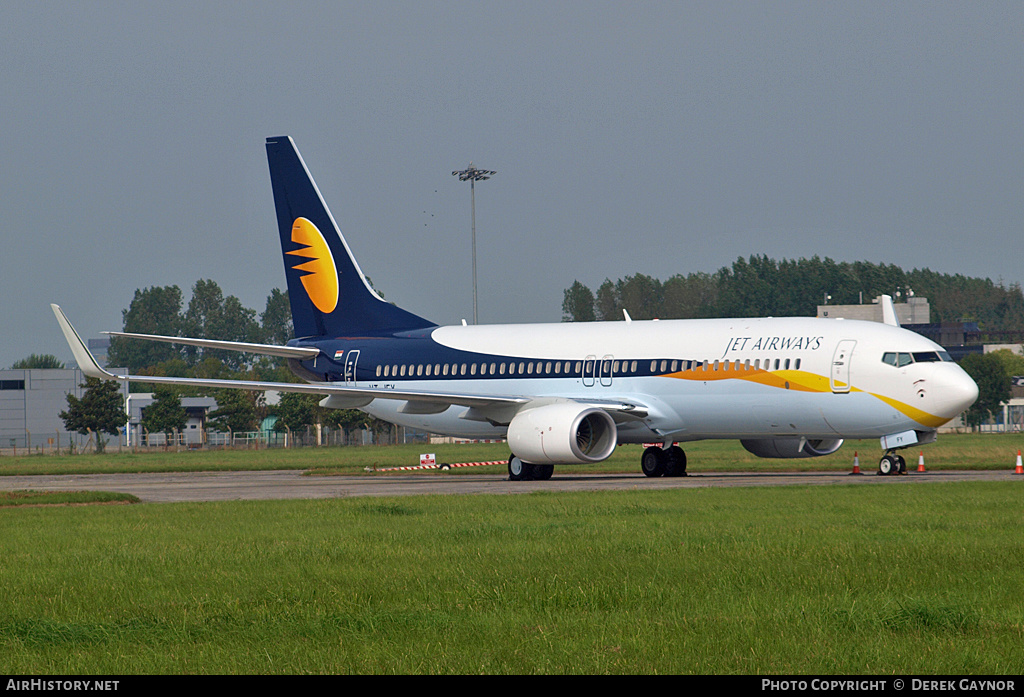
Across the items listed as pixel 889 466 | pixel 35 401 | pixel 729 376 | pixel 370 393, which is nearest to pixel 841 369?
pixel 889 466

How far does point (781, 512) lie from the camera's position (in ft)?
54.6

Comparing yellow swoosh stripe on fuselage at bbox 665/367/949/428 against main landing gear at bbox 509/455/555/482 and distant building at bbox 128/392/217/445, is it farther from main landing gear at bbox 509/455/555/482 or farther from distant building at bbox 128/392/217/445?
distant building at bbox 128/392/217/445

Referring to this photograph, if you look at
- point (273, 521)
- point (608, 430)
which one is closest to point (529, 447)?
point (608, 430)

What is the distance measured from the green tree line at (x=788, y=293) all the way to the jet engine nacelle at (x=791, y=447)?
6708cm

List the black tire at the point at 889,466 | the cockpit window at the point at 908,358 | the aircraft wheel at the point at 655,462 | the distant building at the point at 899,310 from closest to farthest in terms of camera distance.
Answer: the cockpit window at the point at 908,358 → the black tire at the point at 889,466 → the aircraft wheel at the point at 655,462 → the distant building at the point at 899,310

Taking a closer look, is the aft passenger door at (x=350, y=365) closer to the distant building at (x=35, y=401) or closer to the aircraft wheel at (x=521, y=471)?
the aircraft wheel at (x=521, y=471)

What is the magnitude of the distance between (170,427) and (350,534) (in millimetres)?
80829

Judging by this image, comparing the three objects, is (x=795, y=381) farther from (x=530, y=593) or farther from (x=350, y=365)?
(x=530, y=593)

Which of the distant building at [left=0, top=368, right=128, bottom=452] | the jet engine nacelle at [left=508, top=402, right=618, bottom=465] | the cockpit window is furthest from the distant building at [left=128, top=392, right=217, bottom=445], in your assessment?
the cockpit window

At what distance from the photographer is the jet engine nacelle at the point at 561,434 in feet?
95.3

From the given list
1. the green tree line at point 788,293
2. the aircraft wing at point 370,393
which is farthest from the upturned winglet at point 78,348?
the green tree line at point 788,293

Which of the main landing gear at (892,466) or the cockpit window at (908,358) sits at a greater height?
the cockpit window at (908,358)

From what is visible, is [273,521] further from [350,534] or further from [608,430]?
[608,430]
